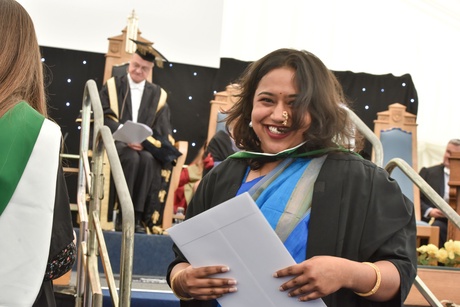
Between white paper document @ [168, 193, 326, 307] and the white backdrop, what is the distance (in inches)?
305

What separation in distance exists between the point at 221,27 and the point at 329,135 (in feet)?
25.8

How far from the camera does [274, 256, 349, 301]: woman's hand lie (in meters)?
1.78

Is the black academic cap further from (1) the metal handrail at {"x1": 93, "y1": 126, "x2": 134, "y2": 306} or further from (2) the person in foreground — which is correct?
(2) the person in foreground

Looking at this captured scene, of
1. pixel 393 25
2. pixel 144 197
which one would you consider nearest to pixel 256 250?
pixel 144 197

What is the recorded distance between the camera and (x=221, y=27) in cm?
977

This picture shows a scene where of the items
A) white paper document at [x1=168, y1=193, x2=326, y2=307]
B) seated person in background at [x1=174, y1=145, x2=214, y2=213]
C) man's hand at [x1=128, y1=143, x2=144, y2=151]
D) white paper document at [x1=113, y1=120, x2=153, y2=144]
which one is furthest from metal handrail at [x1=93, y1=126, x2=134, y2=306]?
seated person in background at [x1=174, y1=145, x2=214, y2=213]

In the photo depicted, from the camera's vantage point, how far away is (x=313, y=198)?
1963 millimetres

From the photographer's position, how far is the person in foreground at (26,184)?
69.8 inches

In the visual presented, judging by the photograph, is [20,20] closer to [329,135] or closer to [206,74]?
[329,135]

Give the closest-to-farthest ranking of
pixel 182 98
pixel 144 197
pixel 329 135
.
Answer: pixel 329 135 < pixel 144 197 < pixel 182 98

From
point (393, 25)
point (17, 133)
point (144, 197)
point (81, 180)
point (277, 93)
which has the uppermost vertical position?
point (393, 25)

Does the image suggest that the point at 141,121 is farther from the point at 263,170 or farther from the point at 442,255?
the point at 263,170

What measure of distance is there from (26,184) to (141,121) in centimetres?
517

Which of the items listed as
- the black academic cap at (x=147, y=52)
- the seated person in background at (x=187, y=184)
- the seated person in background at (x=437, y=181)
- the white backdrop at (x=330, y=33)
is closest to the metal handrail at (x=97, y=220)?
the black academic cap at (x=147, y=52)
